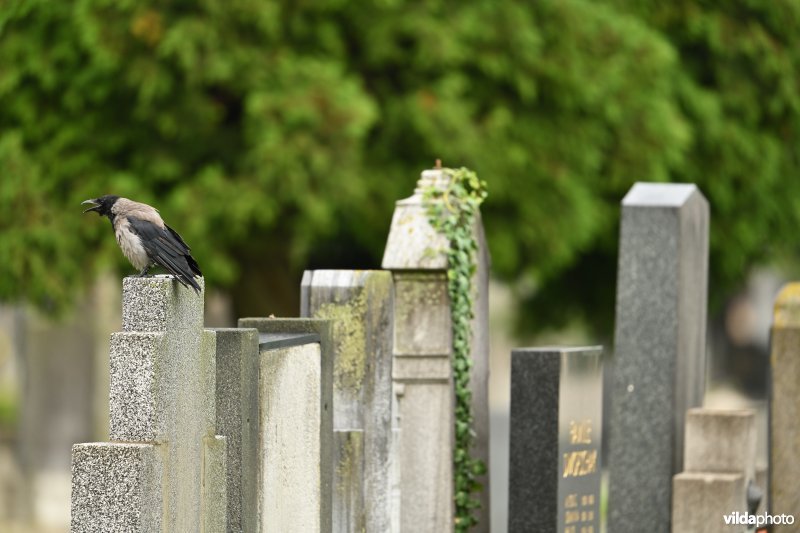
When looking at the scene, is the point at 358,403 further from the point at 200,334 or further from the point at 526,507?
the point at 200,334

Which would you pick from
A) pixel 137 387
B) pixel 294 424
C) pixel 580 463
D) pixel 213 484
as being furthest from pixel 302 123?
pixel 137 387

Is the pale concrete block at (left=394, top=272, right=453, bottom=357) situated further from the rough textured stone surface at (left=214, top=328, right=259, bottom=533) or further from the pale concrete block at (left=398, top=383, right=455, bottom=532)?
the rough textured stone surface at (left=214, top=328, right=259, bottom=533)

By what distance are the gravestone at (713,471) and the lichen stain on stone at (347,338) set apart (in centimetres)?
185

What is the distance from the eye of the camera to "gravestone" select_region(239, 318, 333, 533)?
6902 millimetres

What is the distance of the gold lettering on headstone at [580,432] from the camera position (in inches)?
335

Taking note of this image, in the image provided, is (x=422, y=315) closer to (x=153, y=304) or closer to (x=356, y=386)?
(x=356, y=386)

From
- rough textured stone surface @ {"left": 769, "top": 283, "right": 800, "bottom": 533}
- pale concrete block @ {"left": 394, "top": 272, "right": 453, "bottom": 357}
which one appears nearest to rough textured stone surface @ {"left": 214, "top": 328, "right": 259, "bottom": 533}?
pale concrete block @ {"left": 394, "top": 272, "right": 453, "bottom": 357}

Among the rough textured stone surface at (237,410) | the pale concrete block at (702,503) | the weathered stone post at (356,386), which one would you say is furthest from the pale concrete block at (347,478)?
the pale concrete block at (702,503)

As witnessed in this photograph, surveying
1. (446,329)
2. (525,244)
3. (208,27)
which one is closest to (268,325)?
(446,329)

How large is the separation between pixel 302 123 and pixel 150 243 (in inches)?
304

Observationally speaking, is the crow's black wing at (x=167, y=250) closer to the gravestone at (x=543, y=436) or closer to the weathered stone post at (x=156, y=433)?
the weathered stone post at (x=156, y=433)

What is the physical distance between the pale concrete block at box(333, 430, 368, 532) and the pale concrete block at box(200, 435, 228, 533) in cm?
157

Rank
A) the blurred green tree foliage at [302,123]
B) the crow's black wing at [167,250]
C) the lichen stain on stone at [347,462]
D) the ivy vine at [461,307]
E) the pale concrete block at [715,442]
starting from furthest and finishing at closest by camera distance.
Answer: the blurred green tree foliage at [302,123]
the pale concrete block at [715,442]
the ivy vine at [461,307]
the lichen stain on stone at [347,462]
the crow's black wing at [167,250]

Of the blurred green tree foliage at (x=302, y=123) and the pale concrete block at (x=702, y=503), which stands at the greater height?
the blurred green tree foliage at (x=302, y=123)
